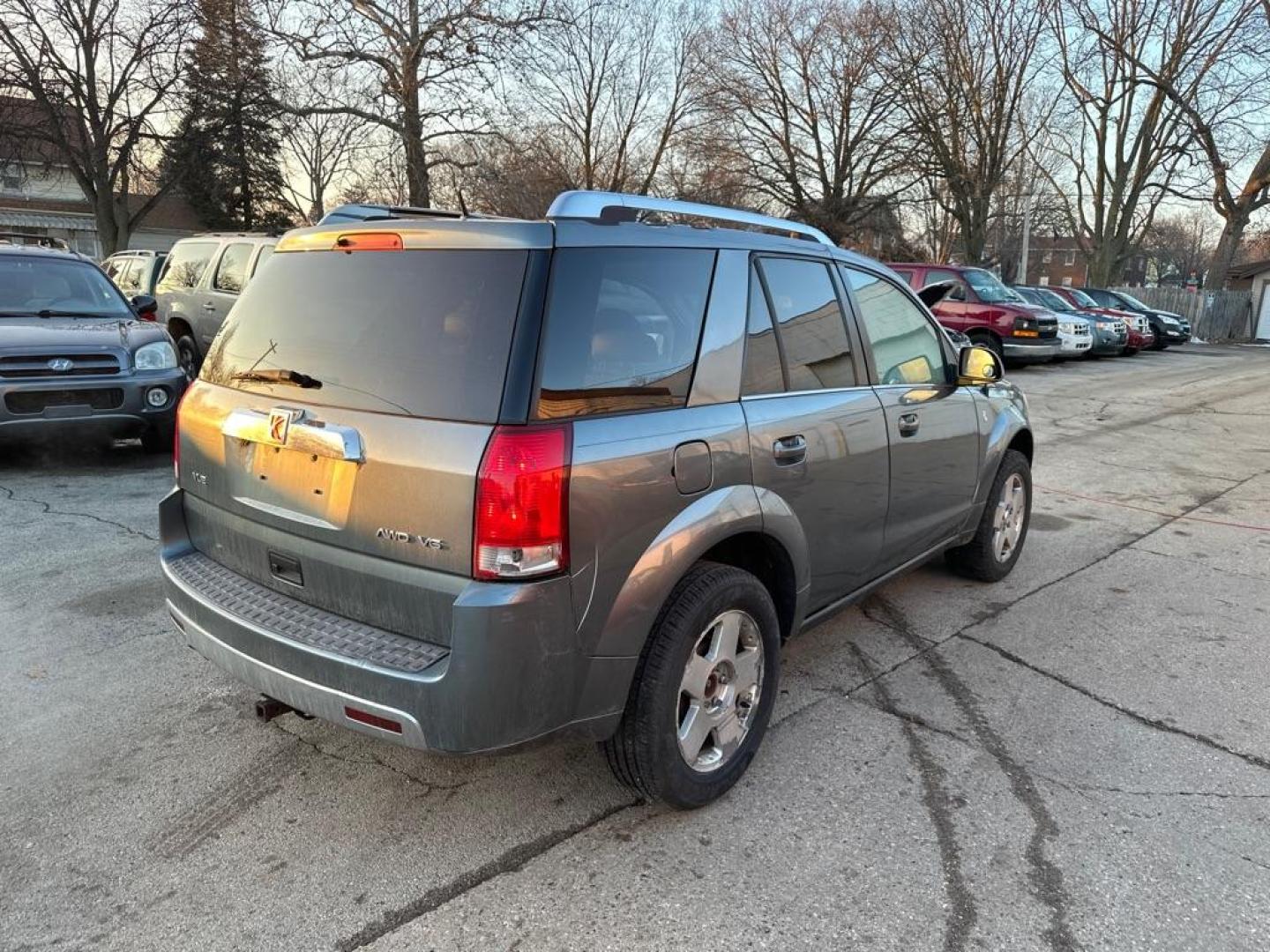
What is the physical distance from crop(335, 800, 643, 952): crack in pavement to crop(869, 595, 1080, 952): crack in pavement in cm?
125

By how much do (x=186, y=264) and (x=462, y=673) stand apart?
36.9 ft

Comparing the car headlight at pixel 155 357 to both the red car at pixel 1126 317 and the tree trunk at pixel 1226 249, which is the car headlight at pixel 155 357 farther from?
the tree trunk at pixel 1226 249

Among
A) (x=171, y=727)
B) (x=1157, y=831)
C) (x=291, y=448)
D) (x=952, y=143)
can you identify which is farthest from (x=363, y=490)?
(x=952, y=143)

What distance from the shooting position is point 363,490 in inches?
95.4

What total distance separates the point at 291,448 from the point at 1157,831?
2.95 m

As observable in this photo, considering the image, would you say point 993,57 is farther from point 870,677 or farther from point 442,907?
point 442,907

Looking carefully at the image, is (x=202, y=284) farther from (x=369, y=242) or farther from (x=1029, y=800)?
(x=1029, y=800)

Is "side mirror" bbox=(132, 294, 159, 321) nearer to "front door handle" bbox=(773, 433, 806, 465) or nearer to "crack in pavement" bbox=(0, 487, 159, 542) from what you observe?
"crack in pavement" bbox=(0, 487, 159, 542)

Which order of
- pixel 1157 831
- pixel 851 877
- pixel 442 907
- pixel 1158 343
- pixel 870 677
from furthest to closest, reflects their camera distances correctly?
pixel 1158 343, pixel 870 677, pixel 1157 831, pixel 851 877, pixel 442 907

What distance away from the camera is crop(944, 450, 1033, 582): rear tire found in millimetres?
4816

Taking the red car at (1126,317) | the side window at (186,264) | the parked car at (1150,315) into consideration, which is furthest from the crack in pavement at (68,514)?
the parked car at (1150,315)

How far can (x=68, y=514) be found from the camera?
19.1 feet

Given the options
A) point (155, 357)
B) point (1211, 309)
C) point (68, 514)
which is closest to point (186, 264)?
point (155, 357)

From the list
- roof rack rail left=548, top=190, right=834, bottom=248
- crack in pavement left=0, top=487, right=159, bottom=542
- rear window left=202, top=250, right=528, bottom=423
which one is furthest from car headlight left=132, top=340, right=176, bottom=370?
roof rack rail left=548, top=190, right=834, bottom=248
